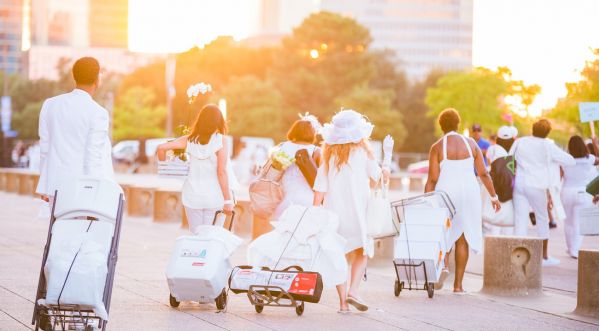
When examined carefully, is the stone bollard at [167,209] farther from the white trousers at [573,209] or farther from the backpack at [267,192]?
the backpack at [267,192]

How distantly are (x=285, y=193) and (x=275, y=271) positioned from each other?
1.47 metres

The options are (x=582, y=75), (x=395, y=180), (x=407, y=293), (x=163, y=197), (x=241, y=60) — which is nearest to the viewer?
(x=407, y=293)

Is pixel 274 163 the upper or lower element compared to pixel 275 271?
upper

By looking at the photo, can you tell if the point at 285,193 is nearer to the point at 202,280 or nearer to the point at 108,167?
the point at 202,280

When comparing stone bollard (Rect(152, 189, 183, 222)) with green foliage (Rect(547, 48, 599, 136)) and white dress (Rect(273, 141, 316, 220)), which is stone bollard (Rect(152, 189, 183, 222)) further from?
green foliage (Rect(547, 48, 599, 136))

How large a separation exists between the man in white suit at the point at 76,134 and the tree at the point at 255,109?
265ft

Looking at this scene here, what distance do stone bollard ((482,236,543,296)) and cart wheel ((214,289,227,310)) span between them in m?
3.52

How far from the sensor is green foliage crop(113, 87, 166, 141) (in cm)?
11344

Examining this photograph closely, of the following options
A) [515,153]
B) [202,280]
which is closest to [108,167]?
[202,280]

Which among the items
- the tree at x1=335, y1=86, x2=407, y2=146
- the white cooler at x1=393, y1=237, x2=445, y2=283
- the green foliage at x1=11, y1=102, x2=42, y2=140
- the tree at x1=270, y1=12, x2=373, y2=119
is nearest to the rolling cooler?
the white cooler at x1=393, y1=237, x2=445, y2=283

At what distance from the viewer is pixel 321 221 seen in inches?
408

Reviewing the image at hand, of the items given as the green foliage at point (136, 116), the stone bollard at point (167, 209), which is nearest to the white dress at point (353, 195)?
the stone bollard at point (167, 209)

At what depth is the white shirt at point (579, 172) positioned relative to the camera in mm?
18000

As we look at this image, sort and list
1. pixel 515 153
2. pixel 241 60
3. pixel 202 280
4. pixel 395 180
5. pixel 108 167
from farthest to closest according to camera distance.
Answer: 1. pixel 241 60
2. pixel 395 180
3. pixel 515 153
4. pixel 202 280
5. pixel 108 167
